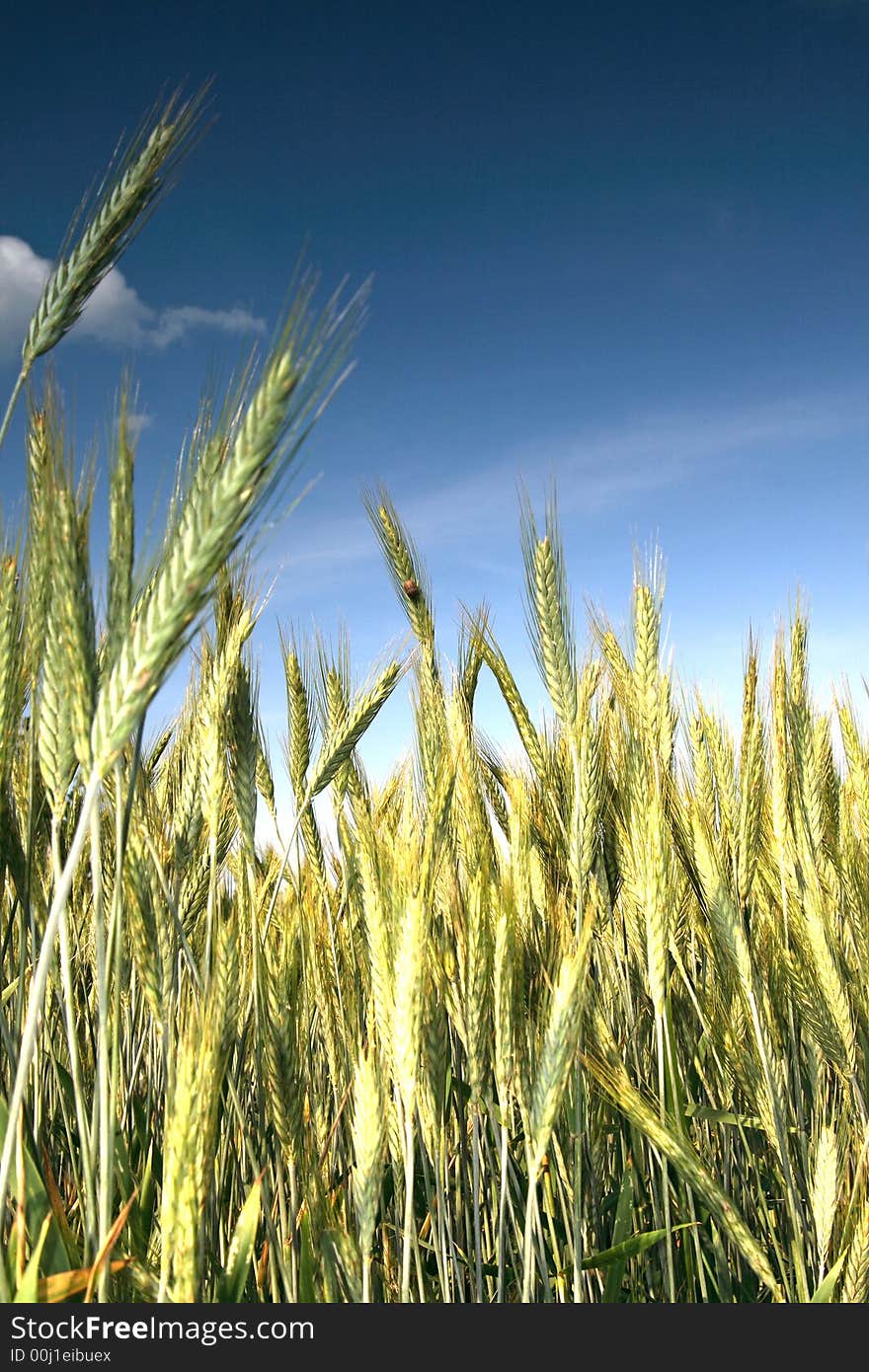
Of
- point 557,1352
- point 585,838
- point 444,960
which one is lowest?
point 557,1352

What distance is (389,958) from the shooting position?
4.24 ft

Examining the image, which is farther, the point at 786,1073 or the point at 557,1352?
the point at 786,1073

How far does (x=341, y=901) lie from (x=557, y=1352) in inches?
57.3

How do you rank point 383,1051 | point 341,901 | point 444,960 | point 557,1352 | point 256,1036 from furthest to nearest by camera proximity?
1. point 341,901
2. point 444,960
3. point 256,1036
4. point 383,1051
5. point 557,1352

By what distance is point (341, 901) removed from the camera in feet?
8.17

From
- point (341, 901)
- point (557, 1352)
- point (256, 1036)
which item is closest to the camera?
point (557, 1352)

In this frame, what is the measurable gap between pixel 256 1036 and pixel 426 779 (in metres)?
0.62

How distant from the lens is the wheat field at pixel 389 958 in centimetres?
101

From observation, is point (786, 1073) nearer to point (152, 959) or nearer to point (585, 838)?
point (585, 838)

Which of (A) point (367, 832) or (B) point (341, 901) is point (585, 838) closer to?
(A) point (367, 832)

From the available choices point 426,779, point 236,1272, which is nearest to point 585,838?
point 426,779

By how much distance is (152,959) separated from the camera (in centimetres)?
137

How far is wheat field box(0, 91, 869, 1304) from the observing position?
1.01 metres

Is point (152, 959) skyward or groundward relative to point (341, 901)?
groundward
